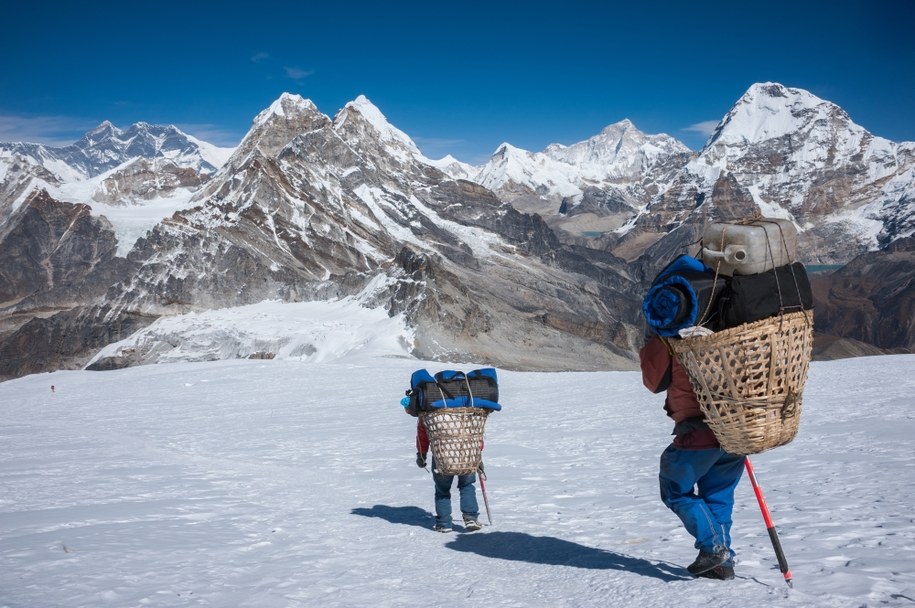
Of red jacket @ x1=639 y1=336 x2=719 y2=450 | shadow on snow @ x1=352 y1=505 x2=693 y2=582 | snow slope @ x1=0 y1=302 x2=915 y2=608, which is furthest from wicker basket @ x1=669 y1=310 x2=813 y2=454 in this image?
shadow on snow @ x1=352 y1=505 x2=693 y2=582

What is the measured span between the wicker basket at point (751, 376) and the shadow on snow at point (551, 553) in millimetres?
1236

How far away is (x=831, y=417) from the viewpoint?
492 inches

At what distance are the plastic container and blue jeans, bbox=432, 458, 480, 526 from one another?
3748mm

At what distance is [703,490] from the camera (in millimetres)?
5461

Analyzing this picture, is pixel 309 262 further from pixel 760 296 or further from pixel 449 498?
pixel 760 296

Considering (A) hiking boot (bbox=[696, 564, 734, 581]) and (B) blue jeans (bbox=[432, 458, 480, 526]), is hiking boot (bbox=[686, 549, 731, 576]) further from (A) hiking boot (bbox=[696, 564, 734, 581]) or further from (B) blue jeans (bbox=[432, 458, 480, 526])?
(B) blue jeans (bbox=[432, 458, 480, 526])

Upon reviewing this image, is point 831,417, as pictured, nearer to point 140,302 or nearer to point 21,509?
point 21,509

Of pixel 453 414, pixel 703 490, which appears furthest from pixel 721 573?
pixel 453 414

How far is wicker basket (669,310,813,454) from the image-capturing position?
4.72 m

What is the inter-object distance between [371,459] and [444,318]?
58324mm

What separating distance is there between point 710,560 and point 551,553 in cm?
157

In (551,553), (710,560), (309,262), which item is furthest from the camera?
(309,262)

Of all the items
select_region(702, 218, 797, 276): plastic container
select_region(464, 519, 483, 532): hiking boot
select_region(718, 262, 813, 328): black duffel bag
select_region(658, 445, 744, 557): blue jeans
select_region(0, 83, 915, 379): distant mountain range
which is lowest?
select_region(464, 519, 483, 532): hiking boot

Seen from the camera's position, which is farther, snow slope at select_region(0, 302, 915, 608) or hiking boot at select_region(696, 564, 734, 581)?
snow slope at select_region(0, 302, 915, 608)
